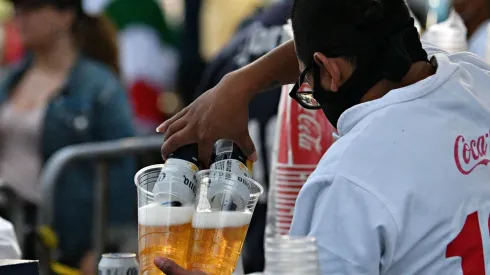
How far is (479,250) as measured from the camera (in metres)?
2.54

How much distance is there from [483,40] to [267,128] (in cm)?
101

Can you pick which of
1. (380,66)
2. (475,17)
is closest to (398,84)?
(380,66)

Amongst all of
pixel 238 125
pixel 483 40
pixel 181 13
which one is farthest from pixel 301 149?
pixel 181 13

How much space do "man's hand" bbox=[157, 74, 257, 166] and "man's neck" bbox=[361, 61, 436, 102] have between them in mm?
372

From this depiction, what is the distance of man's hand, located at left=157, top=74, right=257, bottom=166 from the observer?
109 inches

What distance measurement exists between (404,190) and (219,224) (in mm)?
430

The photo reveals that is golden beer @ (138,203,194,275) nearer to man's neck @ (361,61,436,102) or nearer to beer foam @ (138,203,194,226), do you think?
beer foam @ (138,203,194,226)

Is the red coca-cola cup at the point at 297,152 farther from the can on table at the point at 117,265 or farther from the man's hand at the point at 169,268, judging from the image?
the man's hand at the point at 169,268

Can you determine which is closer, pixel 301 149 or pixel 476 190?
pixel 476 190

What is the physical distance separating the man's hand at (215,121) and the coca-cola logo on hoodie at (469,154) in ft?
1.80

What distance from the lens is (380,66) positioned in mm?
2596

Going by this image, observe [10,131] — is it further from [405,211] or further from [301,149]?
[405,211]

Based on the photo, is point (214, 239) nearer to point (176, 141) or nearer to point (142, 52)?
point (176, 141)

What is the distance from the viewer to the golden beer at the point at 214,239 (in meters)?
2.40
